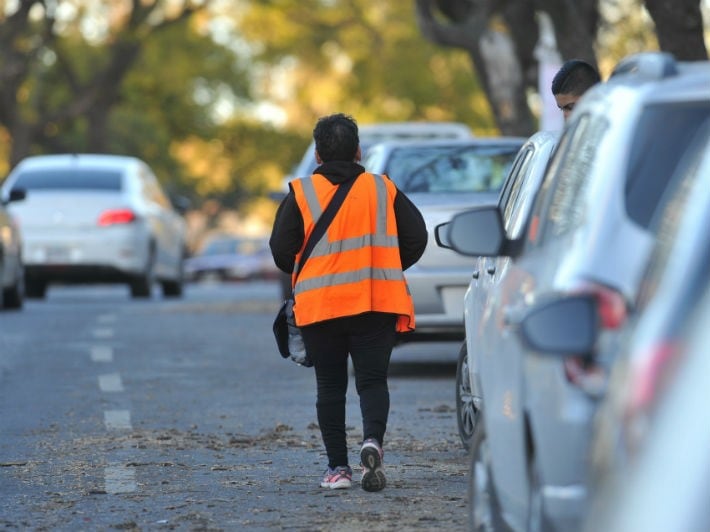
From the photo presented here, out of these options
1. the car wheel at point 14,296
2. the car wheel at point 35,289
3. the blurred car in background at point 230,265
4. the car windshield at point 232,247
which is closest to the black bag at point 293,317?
the car wheel at point 14,296

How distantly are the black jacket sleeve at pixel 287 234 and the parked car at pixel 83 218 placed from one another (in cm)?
1591

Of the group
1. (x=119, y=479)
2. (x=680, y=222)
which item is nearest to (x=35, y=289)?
(x=119, y=479)

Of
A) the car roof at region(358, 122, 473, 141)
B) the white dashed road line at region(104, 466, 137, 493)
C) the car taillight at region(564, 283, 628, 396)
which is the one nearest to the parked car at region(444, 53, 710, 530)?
the car taillight at region(564, 283, 628, 396)

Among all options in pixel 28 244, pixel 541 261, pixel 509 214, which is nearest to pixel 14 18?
pixel 28 244

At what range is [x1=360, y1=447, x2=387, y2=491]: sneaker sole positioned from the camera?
8328 millimetres

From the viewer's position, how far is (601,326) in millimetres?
4516

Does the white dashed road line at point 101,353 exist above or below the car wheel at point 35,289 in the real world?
above

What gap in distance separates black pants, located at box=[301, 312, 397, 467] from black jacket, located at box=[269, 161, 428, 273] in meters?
0.29

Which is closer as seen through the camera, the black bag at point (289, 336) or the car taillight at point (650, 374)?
the car taillight at point (650, 374)

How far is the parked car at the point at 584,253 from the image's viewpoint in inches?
183

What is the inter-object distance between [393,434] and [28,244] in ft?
47.7

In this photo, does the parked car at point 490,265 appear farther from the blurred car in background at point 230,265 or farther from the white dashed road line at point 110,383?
the blurred car in background at point 230,265

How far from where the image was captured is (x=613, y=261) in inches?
181

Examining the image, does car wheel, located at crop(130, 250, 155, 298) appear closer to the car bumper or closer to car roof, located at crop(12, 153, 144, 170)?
the car bumper
